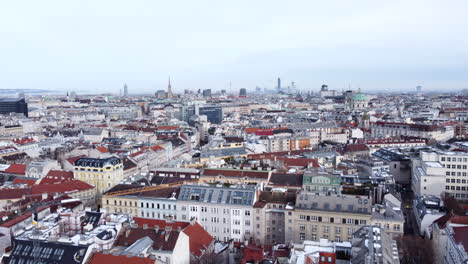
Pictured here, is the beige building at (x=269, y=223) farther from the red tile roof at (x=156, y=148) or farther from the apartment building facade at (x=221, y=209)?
the red tile roof at (x=156, y=148)

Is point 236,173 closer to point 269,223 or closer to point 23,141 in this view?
point 269,223

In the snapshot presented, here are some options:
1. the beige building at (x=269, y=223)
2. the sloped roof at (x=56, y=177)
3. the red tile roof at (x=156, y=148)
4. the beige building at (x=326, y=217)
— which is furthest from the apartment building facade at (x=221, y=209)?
the red tile roof at (x=156, y=148)

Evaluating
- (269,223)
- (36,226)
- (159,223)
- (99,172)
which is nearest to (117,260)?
(159,223)

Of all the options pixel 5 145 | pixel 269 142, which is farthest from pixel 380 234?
pixel 5 145

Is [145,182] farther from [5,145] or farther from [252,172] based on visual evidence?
[5,145]

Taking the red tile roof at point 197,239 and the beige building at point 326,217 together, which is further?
the beige building at point 326,217
